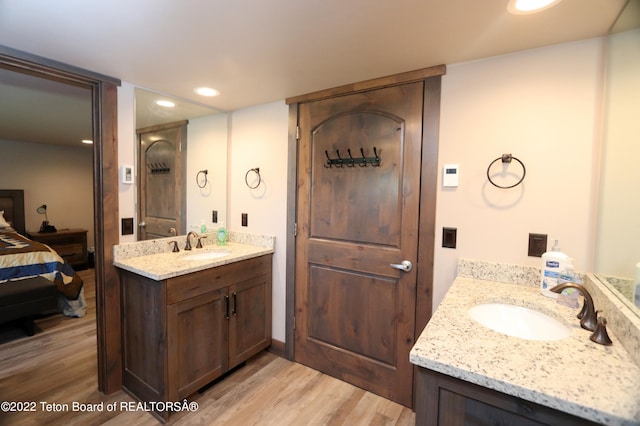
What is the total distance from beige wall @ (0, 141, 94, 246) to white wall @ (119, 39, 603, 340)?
15.9 ft

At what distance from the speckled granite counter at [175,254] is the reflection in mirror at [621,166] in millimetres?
2011

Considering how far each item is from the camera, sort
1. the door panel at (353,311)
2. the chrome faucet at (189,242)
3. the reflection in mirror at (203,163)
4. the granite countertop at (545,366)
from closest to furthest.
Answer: the granite countertop at (545,366), the door panel at (353,311), the chrome faucet at (189,242), the reflection in mirror at (203,163)

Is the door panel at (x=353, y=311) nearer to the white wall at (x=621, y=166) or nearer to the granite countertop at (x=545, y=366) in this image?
the granite countertop at (x=545, y=366)

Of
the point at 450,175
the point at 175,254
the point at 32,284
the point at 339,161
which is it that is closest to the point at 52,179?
the point at 32,284

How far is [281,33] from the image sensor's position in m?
1.35

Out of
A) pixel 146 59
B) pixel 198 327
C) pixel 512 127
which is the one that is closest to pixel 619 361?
pixel 512 127

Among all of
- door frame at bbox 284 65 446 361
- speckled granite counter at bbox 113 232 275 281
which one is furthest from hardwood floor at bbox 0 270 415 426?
speckled granite counter at bbox 113 232 275 281

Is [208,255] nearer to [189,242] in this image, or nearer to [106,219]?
[189,242]

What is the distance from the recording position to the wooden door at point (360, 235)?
1846 millimetres

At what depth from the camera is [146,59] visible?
1.65 metres

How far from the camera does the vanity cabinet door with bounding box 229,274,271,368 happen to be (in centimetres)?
212

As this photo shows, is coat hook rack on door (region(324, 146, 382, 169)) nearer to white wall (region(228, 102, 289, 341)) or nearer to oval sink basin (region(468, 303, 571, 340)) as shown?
white wall (region(228, 102, 289, 341))

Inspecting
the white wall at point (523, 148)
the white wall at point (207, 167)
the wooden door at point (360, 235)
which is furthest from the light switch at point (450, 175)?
the white wall at point (207, 167)

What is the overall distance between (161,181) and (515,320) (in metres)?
2.54
